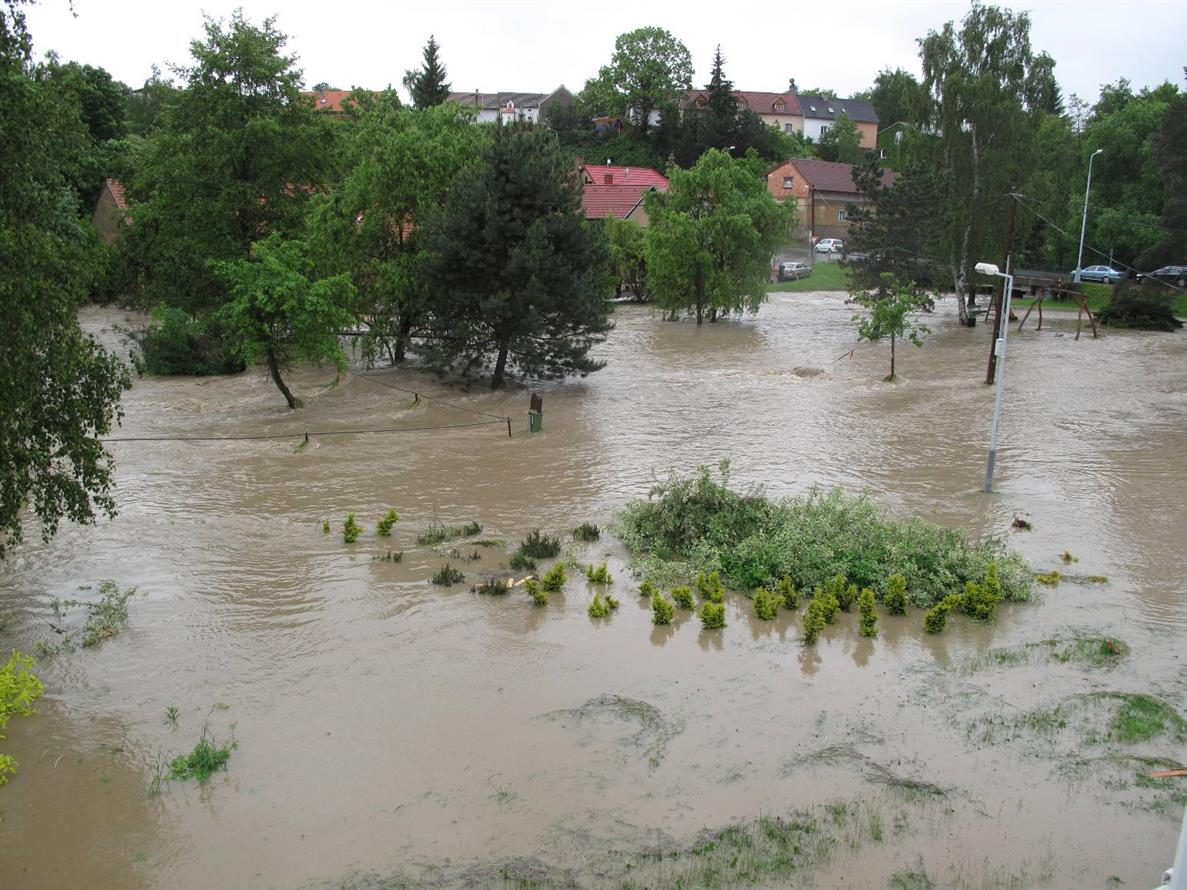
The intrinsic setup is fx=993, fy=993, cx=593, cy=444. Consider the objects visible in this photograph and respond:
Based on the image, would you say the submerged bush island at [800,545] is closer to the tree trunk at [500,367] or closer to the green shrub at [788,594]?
the green shrub at [788,594]

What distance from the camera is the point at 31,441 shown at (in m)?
12.6

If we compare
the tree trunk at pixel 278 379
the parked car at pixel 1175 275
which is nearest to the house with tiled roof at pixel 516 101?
the parked car at pixel 1175 275

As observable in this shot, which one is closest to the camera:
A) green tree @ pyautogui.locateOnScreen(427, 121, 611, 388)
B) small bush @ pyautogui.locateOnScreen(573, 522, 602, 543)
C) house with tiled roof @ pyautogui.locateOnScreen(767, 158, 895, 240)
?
small bush @ pyautogui.locateOnScreen(573, 522, 602, 543)

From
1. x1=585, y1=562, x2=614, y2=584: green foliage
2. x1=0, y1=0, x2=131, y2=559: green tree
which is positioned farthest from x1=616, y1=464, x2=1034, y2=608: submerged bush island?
x1=0, y1=0, x2=131, y2=559: green tree

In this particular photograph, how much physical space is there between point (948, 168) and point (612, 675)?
36182mm

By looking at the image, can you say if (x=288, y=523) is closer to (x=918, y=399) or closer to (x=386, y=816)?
(x=386, y=816)

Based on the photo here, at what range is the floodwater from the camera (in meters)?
9.35

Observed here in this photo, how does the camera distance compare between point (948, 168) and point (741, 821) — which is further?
point (948, 168)

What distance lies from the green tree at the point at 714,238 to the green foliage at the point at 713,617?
31.2 m

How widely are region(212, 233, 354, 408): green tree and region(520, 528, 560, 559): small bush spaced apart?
11.4 m

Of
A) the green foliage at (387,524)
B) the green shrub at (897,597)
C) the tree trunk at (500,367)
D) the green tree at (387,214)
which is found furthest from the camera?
the green tree at (387,214)

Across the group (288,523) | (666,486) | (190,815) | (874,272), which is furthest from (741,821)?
(874,272)

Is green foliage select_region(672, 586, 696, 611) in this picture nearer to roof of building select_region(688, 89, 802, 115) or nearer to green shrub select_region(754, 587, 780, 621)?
green shrub select_region(754, 587, 780, 621)

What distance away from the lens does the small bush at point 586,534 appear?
17406mm
